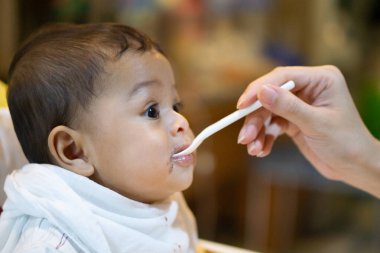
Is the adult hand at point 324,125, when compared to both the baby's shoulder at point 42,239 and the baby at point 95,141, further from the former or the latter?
the baby's shoulder at point 42,239

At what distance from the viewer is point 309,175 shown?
2.01 meters

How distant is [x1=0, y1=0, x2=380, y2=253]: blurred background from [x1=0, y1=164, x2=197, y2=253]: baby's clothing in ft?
4.54

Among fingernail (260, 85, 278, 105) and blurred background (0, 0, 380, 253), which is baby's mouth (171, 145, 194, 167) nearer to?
fingernail (260, 85, 278, 105)

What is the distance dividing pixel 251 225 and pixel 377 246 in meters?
0.53

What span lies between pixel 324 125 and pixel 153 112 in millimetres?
293

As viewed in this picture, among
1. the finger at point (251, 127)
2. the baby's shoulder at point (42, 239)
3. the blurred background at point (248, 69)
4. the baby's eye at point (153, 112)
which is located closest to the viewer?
the baby's shoulder at point (42, 239)

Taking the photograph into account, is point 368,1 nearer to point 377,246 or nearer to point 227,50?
point 227,50

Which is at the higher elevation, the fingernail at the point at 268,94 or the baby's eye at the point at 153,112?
the fingernail at the point at 268,94

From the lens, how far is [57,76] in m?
0.77

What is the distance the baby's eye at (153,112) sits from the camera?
0.80 m

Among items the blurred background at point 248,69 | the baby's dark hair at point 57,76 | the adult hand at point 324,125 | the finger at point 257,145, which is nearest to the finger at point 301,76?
the adult hand at point 324,125

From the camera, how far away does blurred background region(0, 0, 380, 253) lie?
2.25 metres

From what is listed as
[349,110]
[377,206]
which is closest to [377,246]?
[377,206]

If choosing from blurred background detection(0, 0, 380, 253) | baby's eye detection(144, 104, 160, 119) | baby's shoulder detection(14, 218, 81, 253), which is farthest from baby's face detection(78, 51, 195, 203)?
blurred background detection(0, 0, 380, 253)
